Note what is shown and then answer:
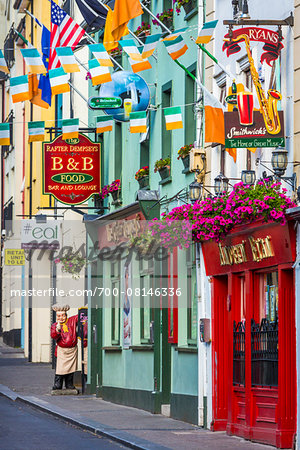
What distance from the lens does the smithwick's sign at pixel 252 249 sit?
1591 centimetres

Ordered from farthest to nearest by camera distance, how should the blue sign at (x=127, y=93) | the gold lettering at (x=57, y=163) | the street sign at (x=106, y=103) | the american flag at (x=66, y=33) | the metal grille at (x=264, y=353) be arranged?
1. the gold lettering at (x=57, y=163)
2. the blue sign at (x=127, y=93)
3. the american flag at (x=66, y=33)
4. the street sign at (x=106, y=103)
5. the metal grille at (x=264, y=353)

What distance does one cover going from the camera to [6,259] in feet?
136

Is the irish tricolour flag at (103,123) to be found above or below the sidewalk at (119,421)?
above

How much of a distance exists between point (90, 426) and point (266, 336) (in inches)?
149

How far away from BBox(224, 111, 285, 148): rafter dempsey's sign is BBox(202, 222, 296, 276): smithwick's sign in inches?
43.2

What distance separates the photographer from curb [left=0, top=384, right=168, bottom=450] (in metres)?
16.5

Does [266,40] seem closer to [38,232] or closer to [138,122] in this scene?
[138,122]

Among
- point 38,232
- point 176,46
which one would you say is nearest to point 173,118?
point 176,46

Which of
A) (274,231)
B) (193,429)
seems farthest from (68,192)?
(274,231)

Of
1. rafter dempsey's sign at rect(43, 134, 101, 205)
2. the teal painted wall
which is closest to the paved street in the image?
the teal painted wall

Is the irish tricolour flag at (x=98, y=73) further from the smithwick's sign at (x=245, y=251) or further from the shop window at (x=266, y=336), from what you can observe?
the shop window at (x=266, y=336)

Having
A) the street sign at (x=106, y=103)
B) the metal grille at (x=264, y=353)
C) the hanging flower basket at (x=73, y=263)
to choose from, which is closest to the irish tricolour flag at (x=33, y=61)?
the street sign at (x=106, y=103)

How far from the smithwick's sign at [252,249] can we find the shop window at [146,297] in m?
3.91

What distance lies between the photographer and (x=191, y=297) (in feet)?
68.4
